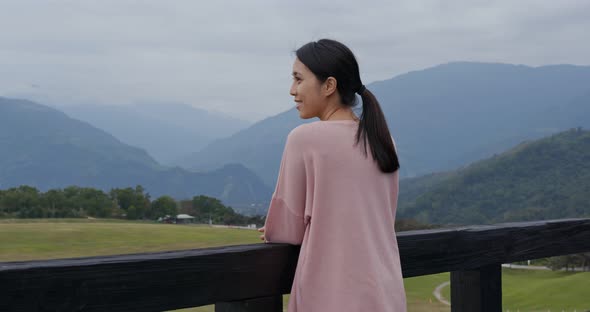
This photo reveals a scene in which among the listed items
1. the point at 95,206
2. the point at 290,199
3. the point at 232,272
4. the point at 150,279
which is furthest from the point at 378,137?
the point at 95,206

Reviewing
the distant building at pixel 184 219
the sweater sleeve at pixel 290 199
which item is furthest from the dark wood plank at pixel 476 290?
the distant building at pixel 184 219

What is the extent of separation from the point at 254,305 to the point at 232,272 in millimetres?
146

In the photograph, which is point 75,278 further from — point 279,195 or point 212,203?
point 212,203

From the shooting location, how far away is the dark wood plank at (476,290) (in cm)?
263

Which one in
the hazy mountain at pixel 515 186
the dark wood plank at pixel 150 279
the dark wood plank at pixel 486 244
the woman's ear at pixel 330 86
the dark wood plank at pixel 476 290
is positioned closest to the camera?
the dark wood plank at pixel 150 279

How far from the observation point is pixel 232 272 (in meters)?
1.90

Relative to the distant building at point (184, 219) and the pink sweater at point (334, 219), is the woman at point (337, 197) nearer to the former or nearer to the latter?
the pink sweater at point (334, 219)

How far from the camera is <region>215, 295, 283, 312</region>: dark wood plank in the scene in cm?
196

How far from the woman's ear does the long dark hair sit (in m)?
0.01

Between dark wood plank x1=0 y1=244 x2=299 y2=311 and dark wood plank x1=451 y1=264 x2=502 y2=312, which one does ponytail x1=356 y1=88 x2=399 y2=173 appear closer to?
dark wood plank x1=0 y1=244 x2=299 y2=311

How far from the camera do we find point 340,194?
193 centimetres

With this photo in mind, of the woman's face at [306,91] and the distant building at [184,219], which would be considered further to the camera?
the distant building at [184,219]

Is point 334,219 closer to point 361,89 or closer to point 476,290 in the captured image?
point 361,89

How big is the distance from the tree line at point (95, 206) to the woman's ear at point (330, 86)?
3950 cm
